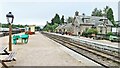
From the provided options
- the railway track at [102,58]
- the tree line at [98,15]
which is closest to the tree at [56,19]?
the tree line at [98,15]

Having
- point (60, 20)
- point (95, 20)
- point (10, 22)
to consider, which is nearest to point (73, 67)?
point (10, 22)

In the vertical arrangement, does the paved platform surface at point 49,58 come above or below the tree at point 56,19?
below

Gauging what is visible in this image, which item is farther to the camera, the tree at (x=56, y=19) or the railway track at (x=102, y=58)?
the tree at (x=56, y=19)

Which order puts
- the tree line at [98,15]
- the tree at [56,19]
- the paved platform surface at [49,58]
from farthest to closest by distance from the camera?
1. the tree at [56,19]
2. the tree line at [98,15]
3. the paved platform surface at [49,58]

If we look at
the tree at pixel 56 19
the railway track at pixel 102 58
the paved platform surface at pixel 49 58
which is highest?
the tree at pixel 56 19

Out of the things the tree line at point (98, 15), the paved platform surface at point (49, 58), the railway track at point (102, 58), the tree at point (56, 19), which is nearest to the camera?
the paved platform surface at point (49, 58)

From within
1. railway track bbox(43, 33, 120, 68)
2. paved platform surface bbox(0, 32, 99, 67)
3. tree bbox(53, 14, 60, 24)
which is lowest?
railway track bbox(43, 33, 120, 68)

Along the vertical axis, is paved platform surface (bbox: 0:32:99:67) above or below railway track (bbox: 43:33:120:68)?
above

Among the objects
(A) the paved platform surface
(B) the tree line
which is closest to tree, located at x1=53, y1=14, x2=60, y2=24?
(B) the tree line

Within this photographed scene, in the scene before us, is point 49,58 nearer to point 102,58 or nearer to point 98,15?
point 102,58

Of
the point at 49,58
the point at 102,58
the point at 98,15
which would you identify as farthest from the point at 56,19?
the point at 49,58

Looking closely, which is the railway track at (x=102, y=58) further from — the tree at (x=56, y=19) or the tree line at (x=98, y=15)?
the tree at (x=56, y=19)

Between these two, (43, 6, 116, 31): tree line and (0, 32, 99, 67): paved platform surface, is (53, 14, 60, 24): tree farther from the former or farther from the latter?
(0, 32, 99, 67): paved platform surface

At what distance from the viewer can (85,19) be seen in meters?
81.9
